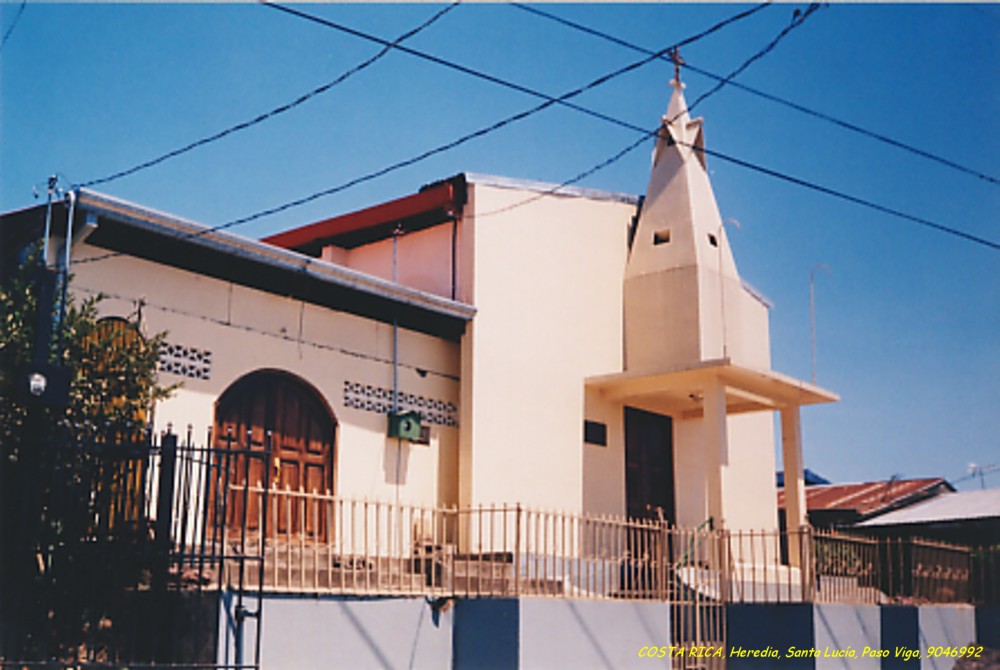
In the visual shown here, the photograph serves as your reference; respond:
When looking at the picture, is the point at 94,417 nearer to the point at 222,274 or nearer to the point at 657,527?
the point at 222,274

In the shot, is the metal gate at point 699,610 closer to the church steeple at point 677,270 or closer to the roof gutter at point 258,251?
the church steeple at point 677,270

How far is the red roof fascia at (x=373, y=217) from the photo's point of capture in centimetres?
1488

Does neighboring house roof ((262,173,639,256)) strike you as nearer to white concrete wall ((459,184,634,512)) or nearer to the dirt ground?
white concrete wall ((459,184,634,512))

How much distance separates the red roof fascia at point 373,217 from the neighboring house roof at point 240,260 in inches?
66.3

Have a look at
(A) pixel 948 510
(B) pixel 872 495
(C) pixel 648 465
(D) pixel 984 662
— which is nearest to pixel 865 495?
(B) pixel 872 495

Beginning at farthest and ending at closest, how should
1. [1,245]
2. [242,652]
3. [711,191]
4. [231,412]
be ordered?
[711,191] → [231,412] → [1,245] → [242,652]

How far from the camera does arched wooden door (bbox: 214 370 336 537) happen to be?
1200 centimetres

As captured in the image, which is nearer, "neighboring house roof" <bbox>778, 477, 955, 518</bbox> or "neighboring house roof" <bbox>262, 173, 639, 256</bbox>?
"neighboring house roof" <bbox>262, 173, 639, 256</bbox>

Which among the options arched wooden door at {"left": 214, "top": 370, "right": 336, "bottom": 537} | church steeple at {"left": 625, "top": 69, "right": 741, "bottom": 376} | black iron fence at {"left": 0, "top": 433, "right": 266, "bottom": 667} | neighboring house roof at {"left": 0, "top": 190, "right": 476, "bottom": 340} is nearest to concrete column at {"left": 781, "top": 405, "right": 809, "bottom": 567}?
church steeple at {"left": 625, "top": 69, "right": 741, "bottom": 376}

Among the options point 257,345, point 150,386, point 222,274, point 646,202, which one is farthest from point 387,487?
point 646,202

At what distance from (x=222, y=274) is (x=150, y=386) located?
2.78 metres

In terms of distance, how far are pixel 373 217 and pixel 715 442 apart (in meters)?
5.69

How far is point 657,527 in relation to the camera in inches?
475

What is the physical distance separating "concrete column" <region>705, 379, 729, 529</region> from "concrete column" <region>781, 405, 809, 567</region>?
2.01 m
